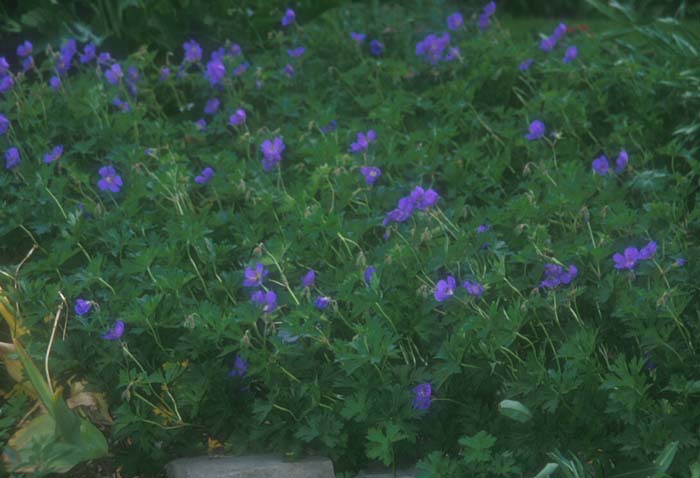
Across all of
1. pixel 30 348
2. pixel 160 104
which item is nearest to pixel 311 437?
pixel 30 348

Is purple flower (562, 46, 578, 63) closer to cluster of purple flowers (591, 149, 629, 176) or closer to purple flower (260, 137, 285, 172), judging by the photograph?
cluster of purple flowers (591, 149, 629, 176)

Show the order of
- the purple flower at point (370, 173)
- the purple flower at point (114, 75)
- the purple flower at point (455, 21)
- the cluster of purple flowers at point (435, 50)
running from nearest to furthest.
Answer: the purple flower at point (370, 173) → the purple flower at point (114, 75) → the cluster of purple flowers at point (435, 50) → the purple flower at point (455, 21)

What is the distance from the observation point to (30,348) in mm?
2807

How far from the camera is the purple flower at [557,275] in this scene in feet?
9.04

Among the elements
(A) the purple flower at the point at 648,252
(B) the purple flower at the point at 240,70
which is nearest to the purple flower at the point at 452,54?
(B) the purple flower at the point at 240,70

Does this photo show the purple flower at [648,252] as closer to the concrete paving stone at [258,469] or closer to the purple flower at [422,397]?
the purple flower at [422,397]

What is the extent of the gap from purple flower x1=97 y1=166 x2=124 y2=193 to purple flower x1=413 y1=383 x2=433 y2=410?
1.32m

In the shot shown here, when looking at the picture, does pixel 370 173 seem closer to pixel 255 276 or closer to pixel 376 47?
pixel 255 276

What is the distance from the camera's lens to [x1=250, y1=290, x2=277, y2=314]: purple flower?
273 centimetres

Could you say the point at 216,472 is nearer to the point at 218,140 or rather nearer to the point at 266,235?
the point at 266,235

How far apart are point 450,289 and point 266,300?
1.49 ft

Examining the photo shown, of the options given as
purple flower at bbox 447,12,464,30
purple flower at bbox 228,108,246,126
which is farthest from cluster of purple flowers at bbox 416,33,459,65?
purple flower at bbox 228,108,246,126

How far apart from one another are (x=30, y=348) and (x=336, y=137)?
1392mm

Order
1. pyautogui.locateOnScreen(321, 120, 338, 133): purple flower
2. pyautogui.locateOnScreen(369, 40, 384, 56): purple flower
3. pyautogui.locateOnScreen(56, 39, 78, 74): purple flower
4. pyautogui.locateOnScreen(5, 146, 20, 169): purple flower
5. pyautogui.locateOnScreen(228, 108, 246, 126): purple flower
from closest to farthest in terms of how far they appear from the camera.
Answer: pyautogui.locateOnScreen(5, 146, 20, 169): purple flower, pyautogui.locateOnScreen(228, 108, 246, 126): purple flower, pyautogui.locateOnScreen(321, 120, 338, 133): purple flower, pyautogui.locateOnScreen(56, 39, 78, 74): purple flower, pyautogui.locateOnScreen(369, 40, 384, 56): purple flower
